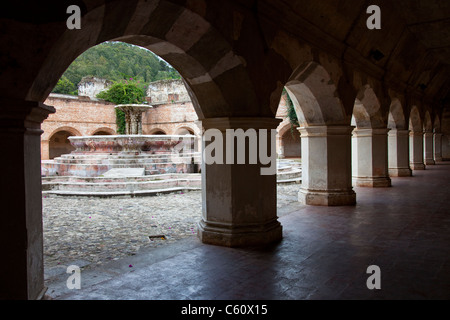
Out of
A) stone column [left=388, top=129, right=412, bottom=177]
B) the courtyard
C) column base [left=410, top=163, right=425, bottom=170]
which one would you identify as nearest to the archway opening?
the courtyard

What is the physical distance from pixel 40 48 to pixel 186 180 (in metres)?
6.94

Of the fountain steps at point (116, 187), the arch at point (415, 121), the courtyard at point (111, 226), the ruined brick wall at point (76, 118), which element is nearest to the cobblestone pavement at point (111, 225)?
the courtyard at point (111, 226)

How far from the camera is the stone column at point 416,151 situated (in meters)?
14.3

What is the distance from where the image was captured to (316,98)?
637cm

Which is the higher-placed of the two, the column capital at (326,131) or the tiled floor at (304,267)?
the column capital at (326,131)

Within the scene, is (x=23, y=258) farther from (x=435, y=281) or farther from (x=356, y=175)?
(x=356, y=175)

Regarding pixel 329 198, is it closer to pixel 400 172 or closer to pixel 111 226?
pixel 111 226

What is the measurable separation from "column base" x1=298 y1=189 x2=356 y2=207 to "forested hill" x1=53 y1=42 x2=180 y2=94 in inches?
1310

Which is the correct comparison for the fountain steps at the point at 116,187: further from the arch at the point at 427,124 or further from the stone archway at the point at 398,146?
the arch at the point at 427,124

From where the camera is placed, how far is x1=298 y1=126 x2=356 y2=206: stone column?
655cm

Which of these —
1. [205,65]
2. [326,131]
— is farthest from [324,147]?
[205,65]

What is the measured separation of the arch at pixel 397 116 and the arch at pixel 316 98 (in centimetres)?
509

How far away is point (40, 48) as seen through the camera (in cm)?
227
